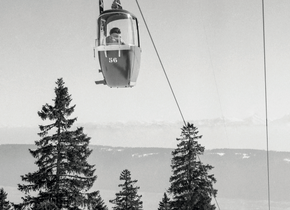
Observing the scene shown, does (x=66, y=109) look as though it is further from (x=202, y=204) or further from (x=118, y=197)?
(x=118, y=197)

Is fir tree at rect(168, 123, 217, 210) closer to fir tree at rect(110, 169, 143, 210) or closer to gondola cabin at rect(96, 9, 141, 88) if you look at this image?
fir tree at rect(110, 169, 143, 210)

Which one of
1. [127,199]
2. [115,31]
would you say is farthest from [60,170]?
[127,199]

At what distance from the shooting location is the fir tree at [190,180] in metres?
20.1

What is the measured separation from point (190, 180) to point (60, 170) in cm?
928

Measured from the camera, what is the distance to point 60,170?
603 inches

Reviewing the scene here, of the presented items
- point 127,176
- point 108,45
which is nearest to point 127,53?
point 108,45

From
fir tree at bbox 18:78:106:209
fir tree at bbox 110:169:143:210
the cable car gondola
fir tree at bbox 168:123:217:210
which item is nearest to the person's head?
the cable car gondola

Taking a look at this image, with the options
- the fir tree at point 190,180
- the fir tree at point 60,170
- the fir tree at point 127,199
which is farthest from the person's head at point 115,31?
the fir tree at point 127,199

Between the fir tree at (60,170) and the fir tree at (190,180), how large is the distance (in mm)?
6622

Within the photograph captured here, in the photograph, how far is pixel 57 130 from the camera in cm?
1622

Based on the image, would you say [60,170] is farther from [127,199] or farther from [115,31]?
[127,199]

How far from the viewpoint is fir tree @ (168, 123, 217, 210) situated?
2014 cm

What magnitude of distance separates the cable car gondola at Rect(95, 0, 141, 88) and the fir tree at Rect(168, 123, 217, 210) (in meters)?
12.2

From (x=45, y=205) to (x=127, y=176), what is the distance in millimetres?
16814
